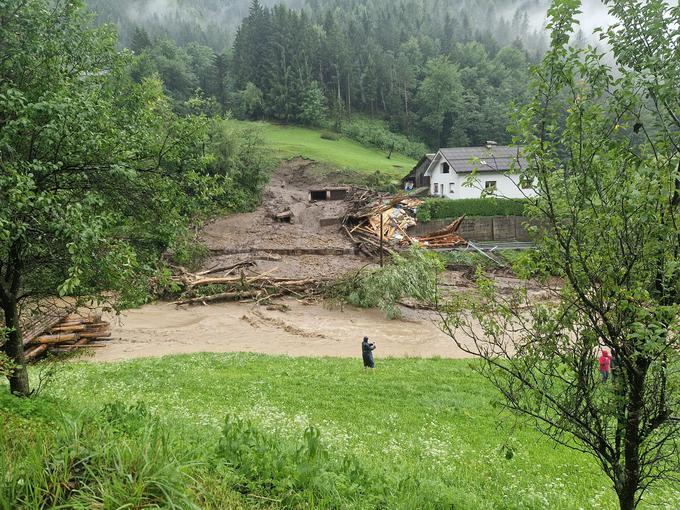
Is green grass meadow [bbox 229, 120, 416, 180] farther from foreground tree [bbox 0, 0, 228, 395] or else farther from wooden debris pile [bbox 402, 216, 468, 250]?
foreground tree [bbox 0, 0, 228, 395]

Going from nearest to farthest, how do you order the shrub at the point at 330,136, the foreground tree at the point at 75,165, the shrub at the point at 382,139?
1. the foreground tree at the point at 75,165
2. the shrub at the point at 330,136
3. the shrub at the point at 382,139

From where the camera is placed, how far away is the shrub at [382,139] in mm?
81000

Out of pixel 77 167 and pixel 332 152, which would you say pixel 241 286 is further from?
pixel 332 152

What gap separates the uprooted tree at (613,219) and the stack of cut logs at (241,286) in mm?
24466

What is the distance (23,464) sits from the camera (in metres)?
3.38

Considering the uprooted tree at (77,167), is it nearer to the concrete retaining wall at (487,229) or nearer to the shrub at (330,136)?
the concrete retaining wall at (487,229)

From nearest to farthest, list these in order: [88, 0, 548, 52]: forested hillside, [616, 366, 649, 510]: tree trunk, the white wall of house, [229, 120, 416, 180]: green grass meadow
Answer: [616, 366, 649, 510]: tree trunk → the white wall of house → [229, 120, 416, 180]: green grass meadow → [88, 0, 548, 52]: forested hillside

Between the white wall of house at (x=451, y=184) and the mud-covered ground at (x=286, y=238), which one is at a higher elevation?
the white wall of house at (x=451, y=184)

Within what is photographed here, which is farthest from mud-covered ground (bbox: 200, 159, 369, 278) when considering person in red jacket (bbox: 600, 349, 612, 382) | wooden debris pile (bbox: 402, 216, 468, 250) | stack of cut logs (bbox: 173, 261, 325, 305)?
person in red jacket (bbox: 600, 349, 612, 382)

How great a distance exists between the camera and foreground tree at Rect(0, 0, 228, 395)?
527cm

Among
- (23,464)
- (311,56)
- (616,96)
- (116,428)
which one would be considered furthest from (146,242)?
(311,56)

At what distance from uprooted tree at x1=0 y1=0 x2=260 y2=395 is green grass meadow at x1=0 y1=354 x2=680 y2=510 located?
1754mm

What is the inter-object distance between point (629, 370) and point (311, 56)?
101m

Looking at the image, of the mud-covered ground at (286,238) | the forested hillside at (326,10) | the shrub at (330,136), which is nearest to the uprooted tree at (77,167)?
the mud-covered ground at (286,238)
